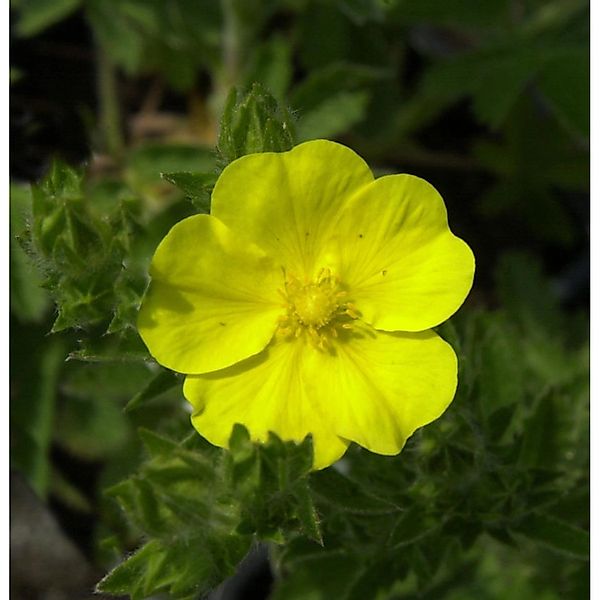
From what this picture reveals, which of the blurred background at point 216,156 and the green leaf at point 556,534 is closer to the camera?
the green leaf at point 556,534

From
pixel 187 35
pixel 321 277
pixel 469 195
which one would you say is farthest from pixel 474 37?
pixel 321 277

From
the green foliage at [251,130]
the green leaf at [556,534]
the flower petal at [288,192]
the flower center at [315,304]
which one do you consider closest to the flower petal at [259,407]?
the flower center at [315,304]

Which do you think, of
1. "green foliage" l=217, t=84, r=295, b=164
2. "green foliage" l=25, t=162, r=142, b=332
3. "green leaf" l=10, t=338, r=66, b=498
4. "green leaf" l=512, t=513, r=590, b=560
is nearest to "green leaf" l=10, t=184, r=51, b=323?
"green leaf" l=10, t=338, r=66, b=498

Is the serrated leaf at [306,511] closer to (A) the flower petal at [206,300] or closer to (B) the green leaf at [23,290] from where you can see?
(A) the flower petal at [206,300]

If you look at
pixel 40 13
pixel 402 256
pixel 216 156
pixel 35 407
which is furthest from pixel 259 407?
pixel 40 13

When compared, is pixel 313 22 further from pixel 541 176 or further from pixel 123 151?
pixel 541 176
